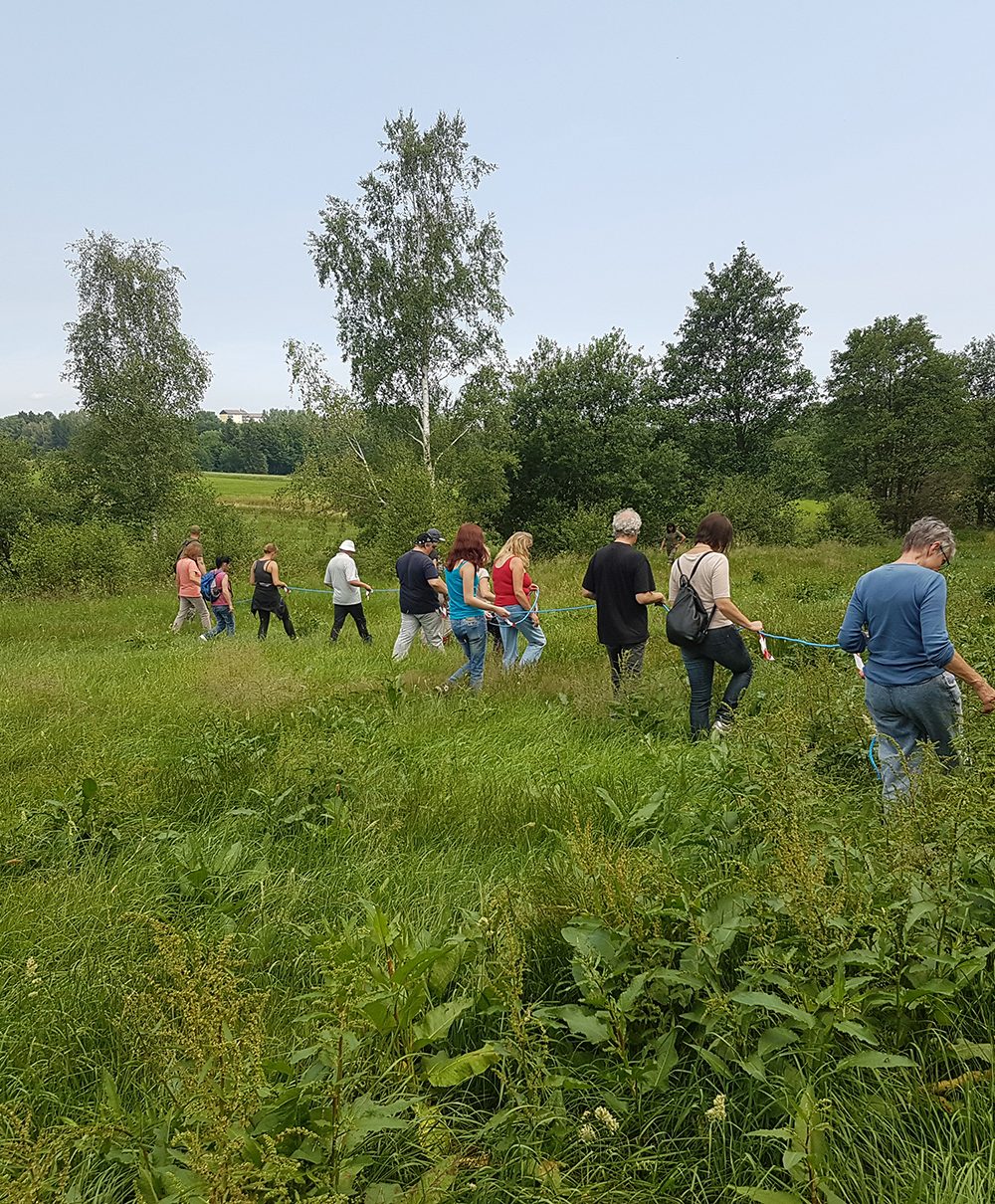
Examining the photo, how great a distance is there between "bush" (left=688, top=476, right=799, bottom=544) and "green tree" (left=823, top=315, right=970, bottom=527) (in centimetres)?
719

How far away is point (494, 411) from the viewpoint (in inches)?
990

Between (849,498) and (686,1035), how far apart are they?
117 ft

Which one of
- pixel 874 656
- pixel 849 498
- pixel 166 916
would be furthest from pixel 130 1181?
pixel 849 498

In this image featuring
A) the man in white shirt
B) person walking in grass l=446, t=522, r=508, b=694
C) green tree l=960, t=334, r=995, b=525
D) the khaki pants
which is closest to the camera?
person walking in grass l=446, t=522, r=508, b=694

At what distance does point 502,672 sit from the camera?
741cm

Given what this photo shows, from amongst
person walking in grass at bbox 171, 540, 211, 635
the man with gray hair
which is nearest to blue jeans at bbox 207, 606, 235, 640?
person walking in grass at bbox 171, 540, 211, 635

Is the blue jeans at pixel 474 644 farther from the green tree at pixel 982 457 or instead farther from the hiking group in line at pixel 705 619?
the green tree at pixel 982 457

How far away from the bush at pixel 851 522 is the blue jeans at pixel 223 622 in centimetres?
2717

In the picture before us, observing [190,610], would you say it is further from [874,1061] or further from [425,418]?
[425,418]

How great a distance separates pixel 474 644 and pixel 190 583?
22.9 ft

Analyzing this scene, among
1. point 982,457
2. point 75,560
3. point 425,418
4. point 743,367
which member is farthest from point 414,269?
point 982,457

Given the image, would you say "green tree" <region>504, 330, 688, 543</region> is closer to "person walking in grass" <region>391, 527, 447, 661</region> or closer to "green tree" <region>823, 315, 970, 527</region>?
"green tree" <region>823, 315, 970, 527</region>

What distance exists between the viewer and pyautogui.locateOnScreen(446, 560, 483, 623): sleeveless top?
7309 millimetres

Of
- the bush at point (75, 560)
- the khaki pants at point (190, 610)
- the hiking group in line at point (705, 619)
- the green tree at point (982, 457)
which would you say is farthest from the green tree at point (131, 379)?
the green tree at point (982, 457)
